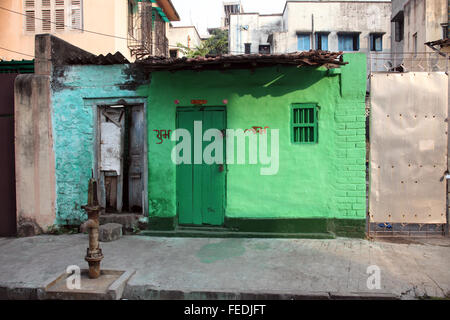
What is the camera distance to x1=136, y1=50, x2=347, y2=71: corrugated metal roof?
18.9 ft

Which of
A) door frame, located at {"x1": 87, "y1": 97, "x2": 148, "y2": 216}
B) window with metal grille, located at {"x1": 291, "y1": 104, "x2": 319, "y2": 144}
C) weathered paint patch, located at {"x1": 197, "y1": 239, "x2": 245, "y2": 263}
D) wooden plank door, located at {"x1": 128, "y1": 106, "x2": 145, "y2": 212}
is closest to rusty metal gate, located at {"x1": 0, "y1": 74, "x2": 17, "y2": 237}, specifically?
→ door frame, located at {"x1": 87, "y1": 97, "x2": 148, "y2": 216}

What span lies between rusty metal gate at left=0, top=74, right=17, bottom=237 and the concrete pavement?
32.0 inches

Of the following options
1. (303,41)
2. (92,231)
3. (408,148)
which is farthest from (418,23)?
(92,231)

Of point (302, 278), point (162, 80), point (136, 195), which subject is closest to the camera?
point (302, 278)

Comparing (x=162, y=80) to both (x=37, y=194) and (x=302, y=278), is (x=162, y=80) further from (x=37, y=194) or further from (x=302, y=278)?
(x=302, y=278)

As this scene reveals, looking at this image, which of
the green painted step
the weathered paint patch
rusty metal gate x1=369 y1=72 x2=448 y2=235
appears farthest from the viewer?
the green painted step

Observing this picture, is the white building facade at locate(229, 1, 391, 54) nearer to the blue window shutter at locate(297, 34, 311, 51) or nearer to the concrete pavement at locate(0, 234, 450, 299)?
the blue window shutter at locate(297, 34, 311, 51)

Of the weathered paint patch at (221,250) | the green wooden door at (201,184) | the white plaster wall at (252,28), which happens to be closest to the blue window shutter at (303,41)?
the white plaster wall at (252,28)

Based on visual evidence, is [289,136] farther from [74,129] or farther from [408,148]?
[74,129]

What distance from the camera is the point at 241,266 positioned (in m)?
5.01
